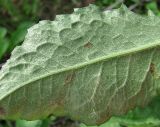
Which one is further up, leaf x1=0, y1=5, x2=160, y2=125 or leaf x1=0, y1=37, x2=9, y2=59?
leaf x1=0, y1=5, x2=160, y2=125

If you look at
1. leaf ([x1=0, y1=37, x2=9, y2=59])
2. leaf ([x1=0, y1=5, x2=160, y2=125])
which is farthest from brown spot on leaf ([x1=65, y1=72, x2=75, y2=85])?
leaf ([x1=0, y1=37, x2=9, y2=59])

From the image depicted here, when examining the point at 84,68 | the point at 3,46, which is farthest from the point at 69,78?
the point at 3,46

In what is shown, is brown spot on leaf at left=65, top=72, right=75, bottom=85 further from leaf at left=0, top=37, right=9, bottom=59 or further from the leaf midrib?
leaf at left=0, top=37, right=9, bottom=59

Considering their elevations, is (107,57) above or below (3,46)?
above

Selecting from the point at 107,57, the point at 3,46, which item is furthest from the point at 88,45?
the point at 3,46

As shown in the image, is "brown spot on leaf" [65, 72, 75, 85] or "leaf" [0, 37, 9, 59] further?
"leaf" [0, 37, 9, 59]

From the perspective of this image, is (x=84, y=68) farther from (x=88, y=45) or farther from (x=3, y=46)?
(x=3, y=46)

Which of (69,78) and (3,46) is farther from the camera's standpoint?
(3,46)

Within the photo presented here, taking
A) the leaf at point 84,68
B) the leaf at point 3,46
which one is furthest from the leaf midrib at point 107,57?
the leaf at point 3,46

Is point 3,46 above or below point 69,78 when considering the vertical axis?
below

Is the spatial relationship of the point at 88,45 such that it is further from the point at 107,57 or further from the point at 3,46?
the point at 3,46
